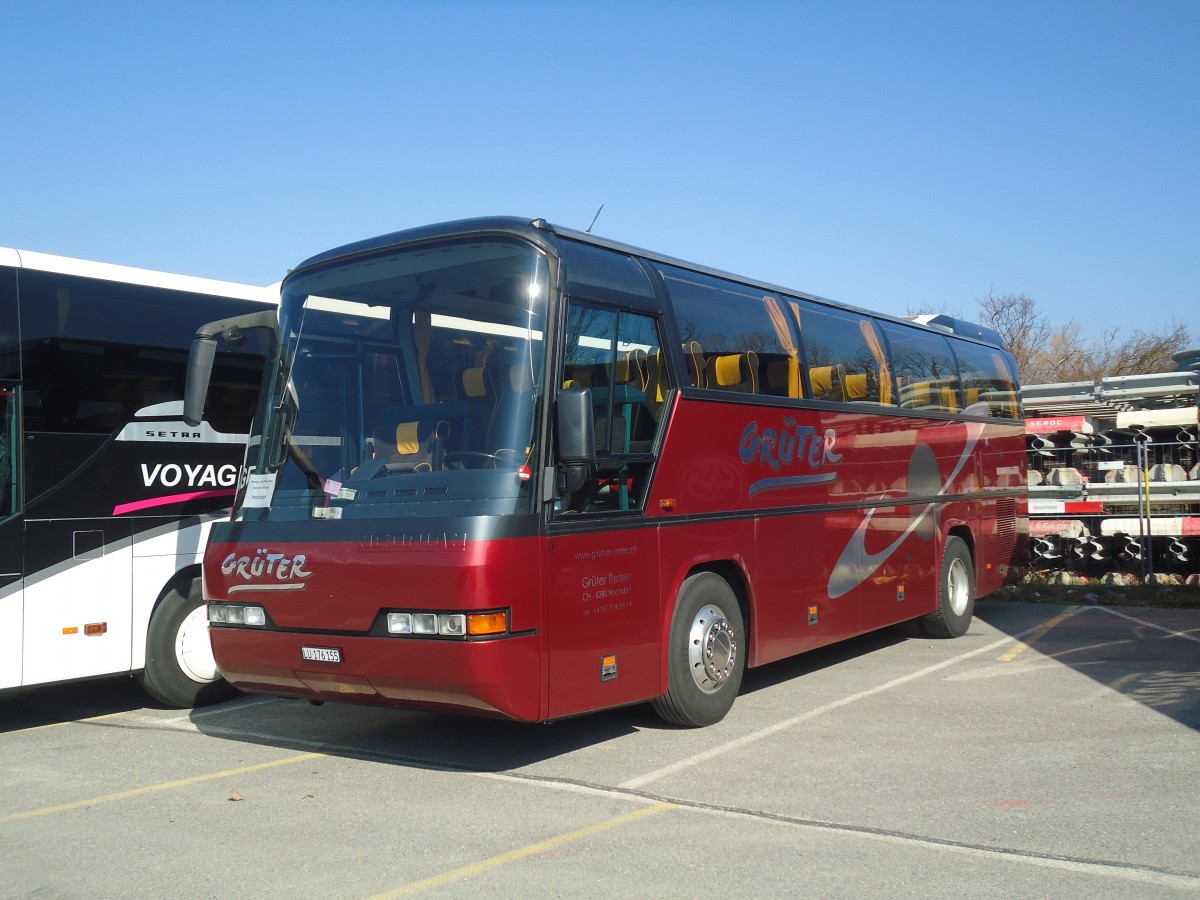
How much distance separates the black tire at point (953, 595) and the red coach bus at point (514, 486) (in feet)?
11.4

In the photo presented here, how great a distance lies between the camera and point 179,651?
8977mm

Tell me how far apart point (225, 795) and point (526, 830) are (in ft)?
6.32

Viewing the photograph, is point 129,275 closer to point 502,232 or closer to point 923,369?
point 502,232

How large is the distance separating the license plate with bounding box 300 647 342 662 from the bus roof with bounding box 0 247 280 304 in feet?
11.8

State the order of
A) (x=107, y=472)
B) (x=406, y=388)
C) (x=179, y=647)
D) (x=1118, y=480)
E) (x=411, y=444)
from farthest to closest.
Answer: (x=1118, y=480), (x=179, y=647), (x=107, y=472), (x=406, y=388), (x=411, y=444)

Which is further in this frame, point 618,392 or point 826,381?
point 826,381

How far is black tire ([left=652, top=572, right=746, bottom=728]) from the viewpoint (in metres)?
7.69

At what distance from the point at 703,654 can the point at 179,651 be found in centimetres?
415

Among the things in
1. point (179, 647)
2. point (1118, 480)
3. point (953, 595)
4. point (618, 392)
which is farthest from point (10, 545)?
point (1118, 480)

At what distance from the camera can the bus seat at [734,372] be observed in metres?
8.32

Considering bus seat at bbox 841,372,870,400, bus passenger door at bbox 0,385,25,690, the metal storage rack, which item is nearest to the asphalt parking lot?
bus passenger door at bbox 0,385,25,690

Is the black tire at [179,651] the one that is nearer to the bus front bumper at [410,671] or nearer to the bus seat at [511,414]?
the bus front bumper at [410,671]

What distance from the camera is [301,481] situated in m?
7.08

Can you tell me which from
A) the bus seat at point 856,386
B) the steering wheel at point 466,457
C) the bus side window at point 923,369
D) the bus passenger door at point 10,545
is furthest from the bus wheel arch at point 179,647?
the bus side window at point 923,369
